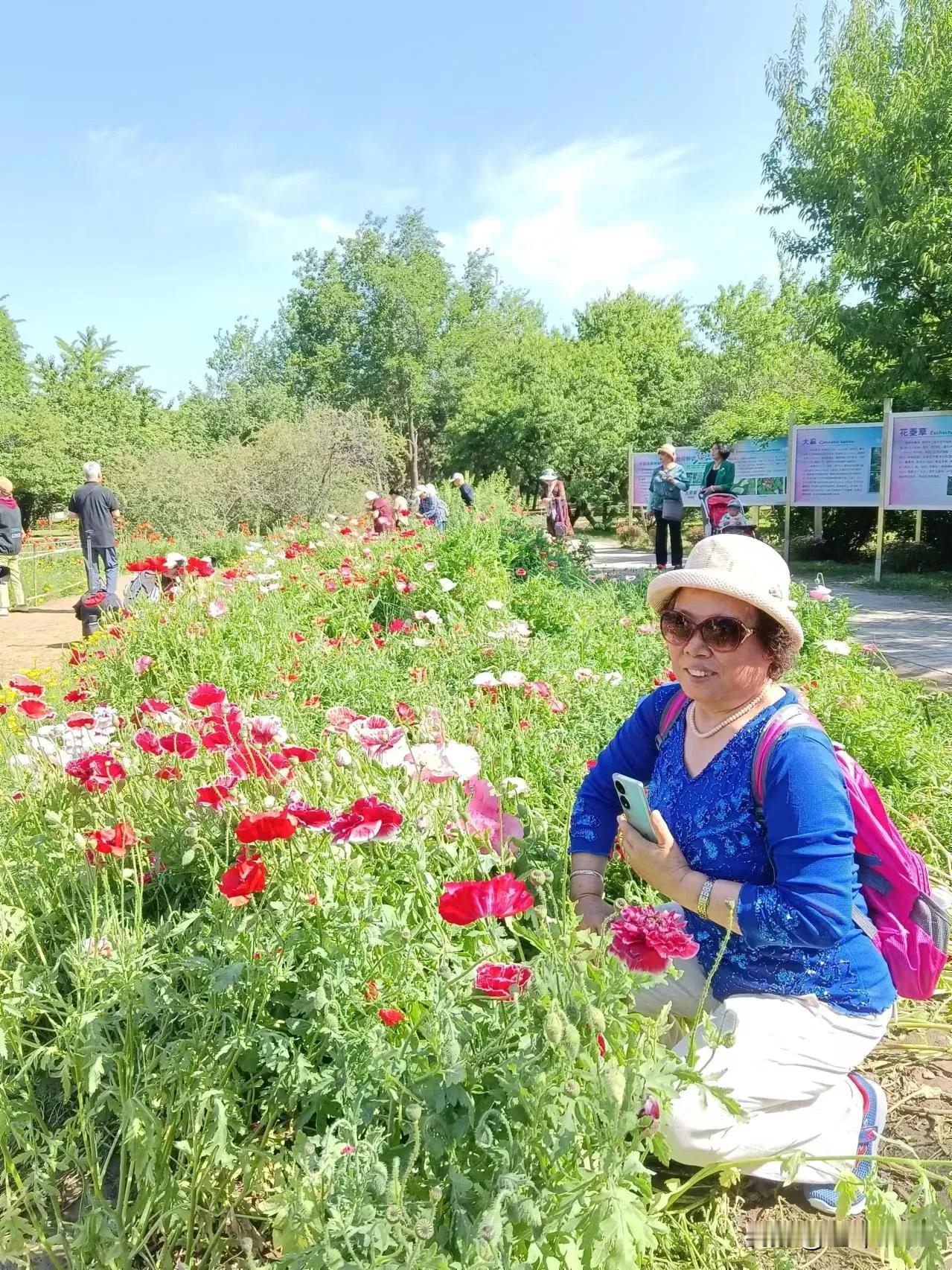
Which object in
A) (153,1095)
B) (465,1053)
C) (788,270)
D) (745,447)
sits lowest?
(153,1095)

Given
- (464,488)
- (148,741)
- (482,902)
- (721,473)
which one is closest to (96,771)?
(148,741)

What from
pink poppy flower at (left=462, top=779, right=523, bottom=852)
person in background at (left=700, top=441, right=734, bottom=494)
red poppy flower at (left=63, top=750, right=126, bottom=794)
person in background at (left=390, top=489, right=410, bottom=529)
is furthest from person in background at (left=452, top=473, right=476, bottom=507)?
pink poppy flower at (left=462, top=779, right=523, bottom=852)

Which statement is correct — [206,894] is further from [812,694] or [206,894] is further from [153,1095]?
[812,694]

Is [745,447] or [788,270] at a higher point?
[788,270]

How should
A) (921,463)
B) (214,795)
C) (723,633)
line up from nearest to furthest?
(723,633), (214,795), (921,463)

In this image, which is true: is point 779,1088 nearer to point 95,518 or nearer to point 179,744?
point 179,744

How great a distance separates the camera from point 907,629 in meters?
6.91

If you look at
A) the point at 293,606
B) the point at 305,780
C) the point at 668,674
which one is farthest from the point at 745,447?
the point at 305,780

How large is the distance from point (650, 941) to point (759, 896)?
1.53 feet

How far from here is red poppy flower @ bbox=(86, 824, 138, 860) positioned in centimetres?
177

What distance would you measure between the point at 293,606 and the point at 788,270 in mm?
10661

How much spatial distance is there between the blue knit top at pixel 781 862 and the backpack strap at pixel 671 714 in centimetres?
Answer: 3

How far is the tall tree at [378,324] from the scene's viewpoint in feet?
134

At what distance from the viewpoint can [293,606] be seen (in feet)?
18.5
